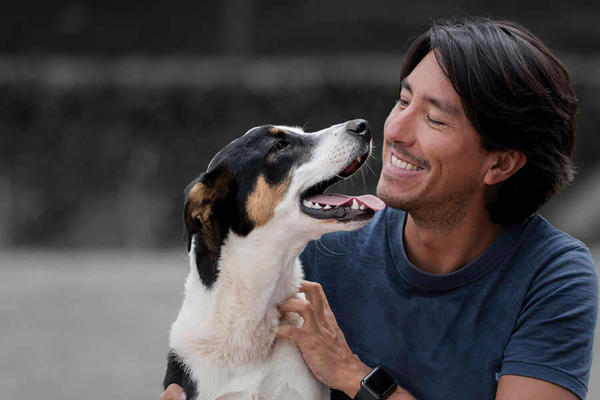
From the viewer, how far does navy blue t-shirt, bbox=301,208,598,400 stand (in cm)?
215

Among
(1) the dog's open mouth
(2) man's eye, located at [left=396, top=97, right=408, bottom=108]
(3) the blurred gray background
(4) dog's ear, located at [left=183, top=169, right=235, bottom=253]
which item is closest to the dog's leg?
(4) dog's ear, located at [left=183, top=169, right=235, bottom=253]

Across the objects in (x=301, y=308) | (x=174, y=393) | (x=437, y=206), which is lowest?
(x=174, y=393)

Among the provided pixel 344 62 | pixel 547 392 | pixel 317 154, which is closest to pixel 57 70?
pixel 344 62

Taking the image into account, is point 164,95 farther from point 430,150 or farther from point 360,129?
point 430,150

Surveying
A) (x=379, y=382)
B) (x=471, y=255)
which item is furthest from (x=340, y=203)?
(x=379, y=382)

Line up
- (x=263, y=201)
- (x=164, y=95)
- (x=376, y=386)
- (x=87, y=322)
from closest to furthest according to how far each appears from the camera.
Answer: (x=376, y=386) < (x=263, y=201) < (x=87, y=322) < (x=164, y=95)

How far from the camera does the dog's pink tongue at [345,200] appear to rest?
7.77 feet

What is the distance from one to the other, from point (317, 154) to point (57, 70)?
641 centimetres

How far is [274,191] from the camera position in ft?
8.13

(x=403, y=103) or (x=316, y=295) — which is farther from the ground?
(x=403, y=103)

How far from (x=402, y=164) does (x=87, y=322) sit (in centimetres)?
412

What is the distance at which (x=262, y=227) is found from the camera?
8.02ft

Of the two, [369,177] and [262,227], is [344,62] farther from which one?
[262,227]

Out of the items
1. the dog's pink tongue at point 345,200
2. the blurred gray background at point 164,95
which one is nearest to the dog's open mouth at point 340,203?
the dog's pink tongue at point 345,200
